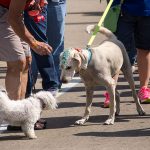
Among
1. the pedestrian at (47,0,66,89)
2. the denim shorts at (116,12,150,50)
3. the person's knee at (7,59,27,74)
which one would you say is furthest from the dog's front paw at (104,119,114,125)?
the denim shorts at (116,12,150,50)

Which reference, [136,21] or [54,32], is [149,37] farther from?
[54,32]

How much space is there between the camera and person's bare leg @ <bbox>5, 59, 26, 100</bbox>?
6441 millimetres

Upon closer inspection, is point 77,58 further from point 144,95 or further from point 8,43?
point 144,95

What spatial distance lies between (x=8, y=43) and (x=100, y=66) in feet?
3.23

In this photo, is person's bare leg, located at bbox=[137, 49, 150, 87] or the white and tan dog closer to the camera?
the white and tan dog

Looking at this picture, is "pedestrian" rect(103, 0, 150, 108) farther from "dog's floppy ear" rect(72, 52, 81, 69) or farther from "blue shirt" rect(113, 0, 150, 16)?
"dog's floppy ear" rect(72, 52, 81, 69)

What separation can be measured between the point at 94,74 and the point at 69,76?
0.42 metres

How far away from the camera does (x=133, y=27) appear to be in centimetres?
784

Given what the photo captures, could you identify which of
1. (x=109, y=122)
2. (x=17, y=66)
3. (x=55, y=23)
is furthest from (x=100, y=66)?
(x=55, y=23)

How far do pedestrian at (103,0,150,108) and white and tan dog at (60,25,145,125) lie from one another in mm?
524

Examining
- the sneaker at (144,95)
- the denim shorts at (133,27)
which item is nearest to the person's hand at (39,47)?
the denim shorts at (133,27)

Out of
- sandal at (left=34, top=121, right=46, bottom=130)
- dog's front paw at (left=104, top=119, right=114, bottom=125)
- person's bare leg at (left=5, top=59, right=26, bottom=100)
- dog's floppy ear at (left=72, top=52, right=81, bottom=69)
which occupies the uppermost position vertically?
dog's floppy ear at (left=72, top=52, right=81, bottom=69)

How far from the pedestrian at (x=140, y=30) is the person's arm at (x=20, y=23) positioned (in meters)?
1.83

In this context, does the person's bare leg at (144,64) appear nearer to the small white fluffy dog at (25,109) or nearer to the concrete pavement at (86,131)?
the concrete pavement at (86,131)
